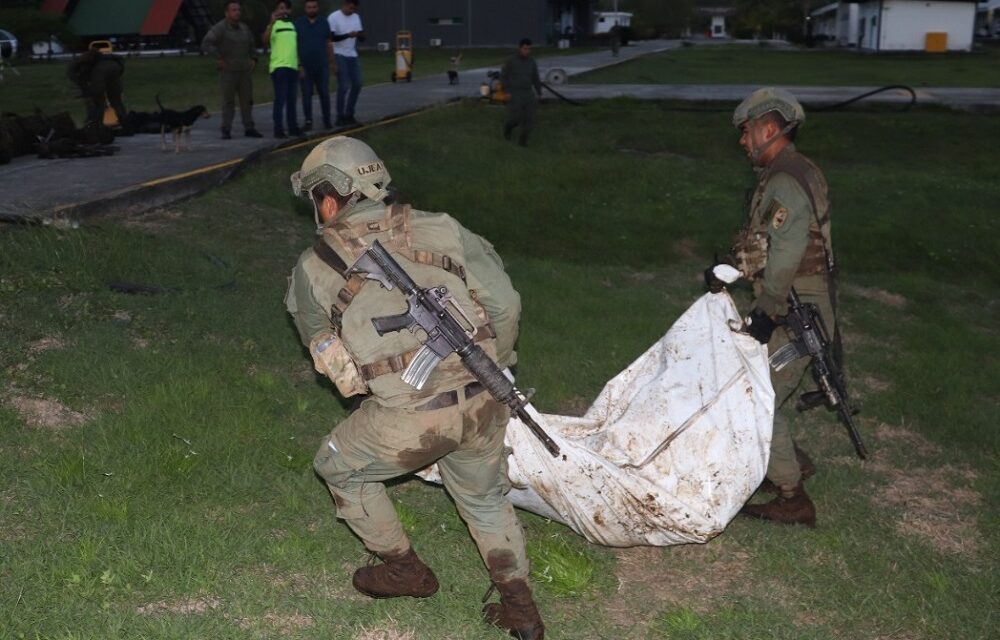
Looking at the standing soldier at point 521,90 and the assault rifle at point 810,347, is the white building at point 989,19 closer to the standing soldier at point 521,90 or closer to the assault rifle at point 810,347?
the standing soldier at point 521,90

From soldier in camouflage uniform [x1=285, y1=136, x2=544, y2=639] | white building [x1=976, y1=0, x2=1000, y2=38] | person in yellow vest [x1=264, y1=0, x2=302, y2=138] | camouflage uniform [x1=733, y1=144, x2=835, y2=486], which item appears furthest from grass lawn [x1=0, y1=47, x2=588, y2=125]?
white building [x1=976, y1=0, x2=1000, y2=38]

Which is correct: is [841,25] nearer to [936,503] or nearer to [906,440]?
[906,440]

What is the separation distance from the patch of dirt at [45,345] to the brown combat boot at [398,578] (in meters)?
3.41

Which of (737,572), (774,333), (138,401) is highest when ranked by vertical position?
(774,333)

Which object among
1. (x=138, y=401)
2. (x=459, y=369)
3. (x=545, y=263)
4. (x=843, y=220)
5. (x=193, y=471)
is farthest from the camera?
(x=843, y=220)

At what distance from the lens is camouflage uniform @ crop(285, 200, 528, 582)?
401 cm

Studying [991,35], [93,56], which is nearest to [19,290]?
[93,56]

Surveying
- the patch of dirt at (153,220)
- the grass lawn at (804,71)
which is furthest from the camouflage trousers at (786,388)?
the grass lawn at (804,71)

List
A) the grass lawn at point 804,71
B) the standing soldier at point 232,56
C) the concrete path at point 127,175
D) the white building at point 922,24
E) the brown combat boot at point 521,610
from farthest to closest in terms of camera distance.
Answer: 1. the white building at point 922,24
2. the grass lawn at point 804,71
3. the standing soldier at point 232,56
4. the concrete path at point 127,175
5. the brown combat boot at point 521,610

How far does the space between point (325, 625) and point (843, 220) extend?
11281 mm

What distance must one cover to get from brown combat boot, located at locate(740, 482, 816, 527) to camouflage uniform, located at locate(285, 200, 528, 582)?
196cm

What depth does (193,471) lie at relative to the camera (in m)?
5.71

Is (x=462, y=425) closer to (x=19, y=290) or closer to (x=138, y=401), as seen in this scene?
(x=138, y=401)

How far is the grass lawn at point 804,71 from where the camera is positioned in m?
33.9
